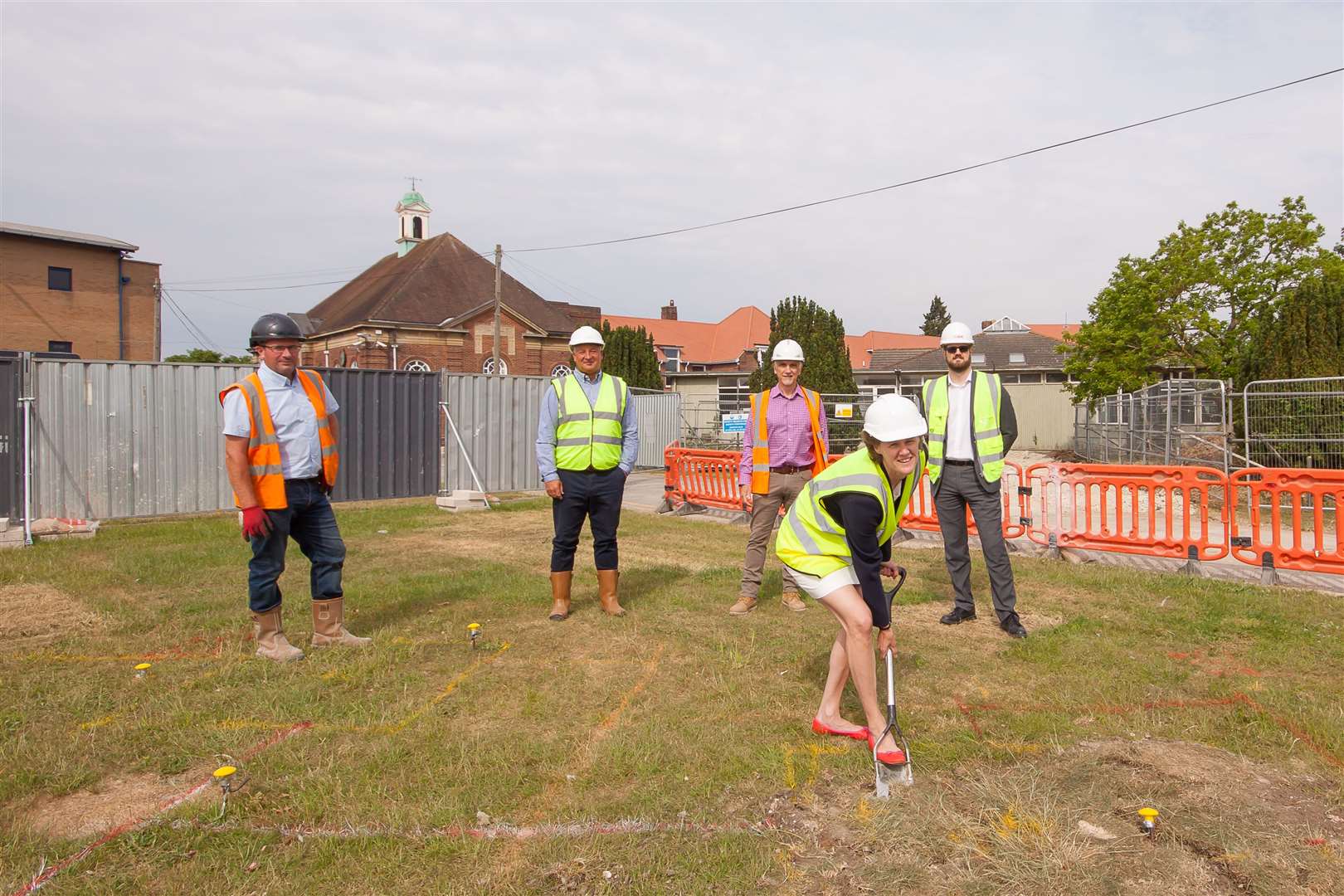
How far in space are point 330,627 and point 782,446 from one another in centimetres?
336

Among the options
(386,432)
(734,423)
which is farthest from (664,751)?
(734,423)

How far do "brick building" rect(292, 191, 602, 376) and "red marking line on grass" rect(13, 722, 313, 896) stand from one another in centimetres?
3288

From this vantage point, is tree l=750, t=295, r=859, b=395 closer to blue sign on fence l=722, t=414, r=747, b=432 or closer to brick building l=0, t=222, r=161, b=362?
blue sign on fence l=722, t=414, r=747, b=432

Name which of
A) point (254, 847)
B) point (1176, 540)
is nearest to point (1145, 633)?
point (1176, 540)

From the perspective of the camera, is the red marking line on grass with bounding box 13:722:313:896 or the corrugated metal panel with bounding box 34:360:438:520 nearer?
the red marking line on grass with bounding box 13:722:313:896

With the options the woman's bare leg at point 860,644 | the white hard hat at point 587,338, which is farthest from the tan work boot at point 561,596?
the woman's bare leg at point 860,644

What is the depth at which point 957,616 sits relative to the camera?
6.03 metres

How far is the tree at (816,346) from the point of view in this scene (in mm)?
29609

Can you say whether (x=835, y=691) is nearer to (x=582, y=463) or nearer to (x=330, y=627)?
(x=582, y=463)

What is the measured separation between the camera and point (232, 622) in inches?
240

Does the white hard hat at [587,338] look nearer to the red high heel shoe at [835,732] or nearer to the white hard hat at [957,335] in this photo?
the white hard hat at [957,335]

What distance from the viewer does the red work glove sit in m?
4.99

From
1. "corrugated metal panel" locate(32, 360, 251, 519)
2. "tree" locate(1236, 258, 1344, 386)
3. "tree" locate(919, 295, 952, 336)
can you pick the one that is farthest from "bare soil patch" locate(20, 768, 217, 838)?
"tree" locate(919, 295, 952, 336)

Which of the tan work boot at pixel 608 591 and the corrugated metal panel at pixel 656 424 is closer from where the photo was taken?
the tan work boot at pixel 608 591
